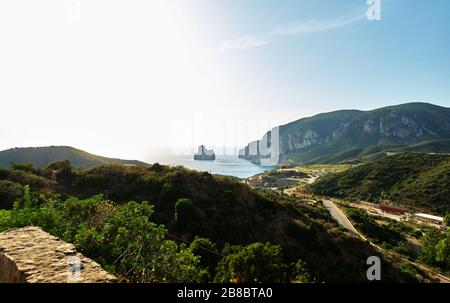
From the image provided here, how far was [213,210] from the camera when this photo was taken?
25.9 meters

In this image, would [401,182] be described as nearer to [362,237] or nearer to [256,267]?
[362,237]

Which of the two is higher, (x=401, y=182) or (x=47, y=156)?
(x=47, y=156)

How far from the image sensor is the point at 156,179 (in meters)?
30.1

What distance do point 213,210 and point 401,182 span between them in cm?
8007

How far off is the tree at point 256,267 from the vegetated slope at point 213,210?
1054 centimetres

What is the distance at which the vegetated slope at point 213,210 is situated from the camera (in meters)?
21.9

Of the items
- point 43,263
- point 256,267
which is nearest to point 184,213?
point 256,267

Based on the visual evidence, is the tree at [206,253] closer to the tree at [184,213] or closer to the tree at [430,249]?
the tree at [184,213]

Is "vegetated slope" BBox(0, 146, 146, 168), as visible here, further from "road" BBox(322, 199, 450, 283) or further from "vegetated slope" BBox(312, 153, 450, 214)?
"vegetated slope" BBox(312, 153, 450, 214)

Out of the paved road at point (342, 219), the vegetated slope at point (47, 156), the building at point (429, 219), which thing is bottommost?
the building at point (429, 219)

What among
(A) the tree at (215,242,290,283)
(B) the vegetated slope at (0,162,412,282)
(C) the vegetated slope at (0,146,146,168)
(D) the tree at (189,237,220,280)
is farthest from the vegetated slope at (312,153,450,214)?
(C) the vegetated slope at (0,146,146,168)

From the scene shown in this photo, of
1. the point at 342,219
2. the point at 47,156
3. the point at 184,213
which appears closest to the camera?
the point at 184,213

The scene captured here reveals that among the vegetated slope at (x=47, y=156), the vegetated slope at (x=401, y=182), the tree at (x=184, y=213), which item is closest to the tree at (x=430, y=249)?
the vegetated slope at (x=401, y=182)
